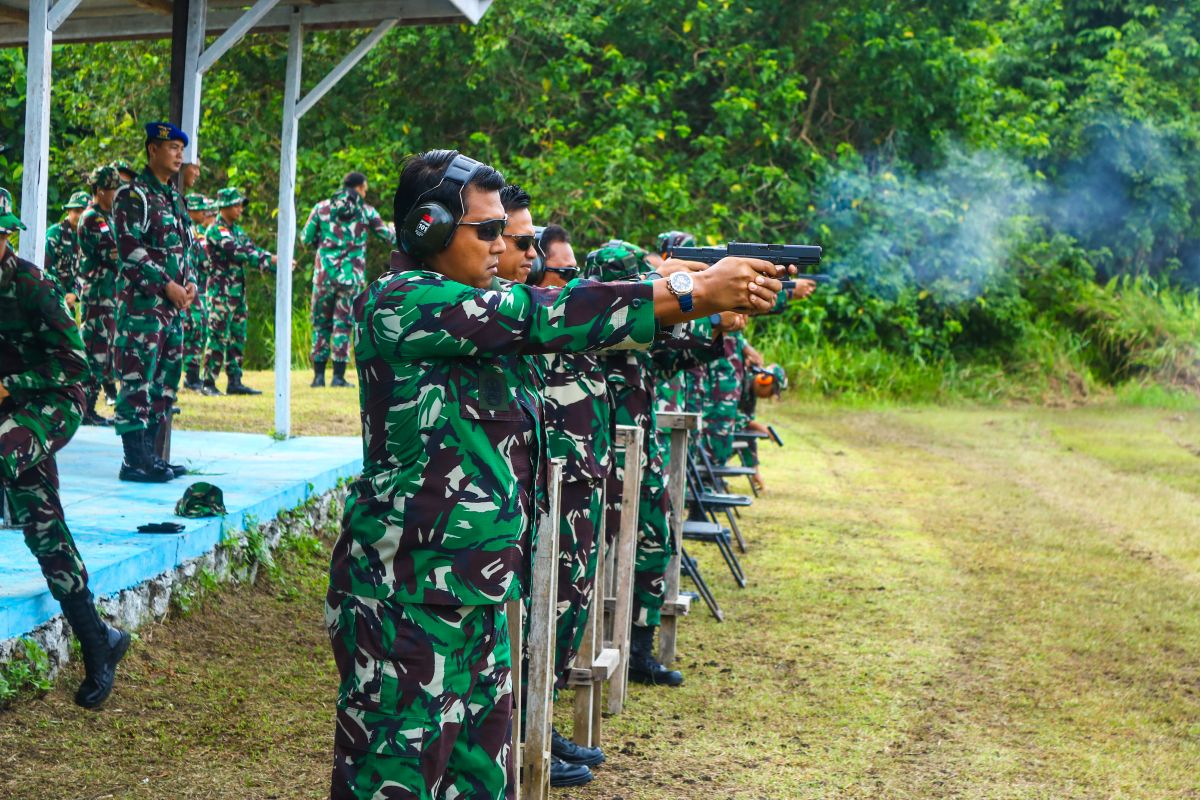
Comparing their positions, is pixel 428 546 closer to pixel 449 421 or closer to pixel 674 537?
pixel 449 421

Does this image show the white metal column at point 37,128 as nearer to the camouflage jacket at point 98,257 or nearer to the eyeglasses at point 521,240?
the eyeglasses at point 521,240

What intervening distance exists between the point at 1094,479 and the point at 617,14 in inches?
443

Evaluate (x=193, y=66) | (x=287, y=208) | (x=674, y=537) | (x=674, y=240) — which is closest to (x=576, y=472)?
(x=674, y=537)

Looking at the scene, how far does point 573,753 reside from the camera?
4559 mm

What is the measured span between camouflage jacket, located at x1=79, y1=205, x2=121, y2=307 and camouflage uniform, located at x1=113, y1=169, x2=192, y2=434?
153 cm

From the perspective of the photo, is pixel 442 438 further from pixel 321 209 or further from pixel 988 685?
pixel 321 209

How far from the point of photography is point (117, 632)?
4.64 meters

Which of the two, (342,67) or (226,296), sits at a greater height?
(342,67)

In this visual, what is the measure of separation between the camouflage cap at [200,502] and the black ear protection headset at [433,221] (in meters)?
3.46

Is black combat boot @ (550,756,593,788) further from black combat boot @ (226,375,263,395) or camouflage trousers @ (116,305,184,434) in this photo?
black combat boot @ (226,375,263,395)

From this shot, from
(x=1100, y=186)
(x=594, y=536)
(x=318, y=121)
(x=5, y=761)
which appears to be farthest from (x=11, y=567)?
(x=1100, y=186)

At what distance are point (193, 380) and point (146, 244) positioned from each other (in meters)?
5.20

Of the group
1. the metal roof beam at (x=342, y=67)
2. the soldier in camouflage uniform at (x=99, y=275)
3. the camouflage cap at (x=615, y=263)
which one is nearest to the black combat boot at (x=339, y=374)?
the soldier in camouflage uniform at (x=99, y=275)

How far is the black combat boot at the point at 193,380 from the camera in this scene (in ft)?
39.3
